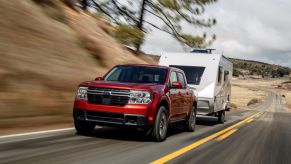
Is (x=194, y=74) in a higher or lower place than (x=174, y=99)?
higher

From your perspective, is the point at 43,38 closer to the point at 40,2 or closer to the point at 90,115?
the point at 40,2

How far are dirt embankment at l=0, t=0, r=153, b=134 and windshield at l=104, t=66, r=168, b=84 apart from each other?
232 cm

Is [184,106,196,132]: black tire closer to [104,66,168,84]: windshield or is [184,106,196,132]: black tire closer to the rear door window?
the rear door window

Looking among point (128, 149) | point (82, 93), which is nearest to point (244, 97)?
point (82, 93)

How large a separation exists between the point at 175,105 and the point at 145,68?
3.85 feet

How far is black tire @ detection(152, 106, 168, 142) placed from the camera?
10.1 m

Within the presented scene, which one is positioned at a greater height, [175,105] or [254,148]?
[175,105]

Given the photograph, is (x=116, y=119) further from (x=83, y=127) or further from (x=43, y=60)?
(x=43, y=60)

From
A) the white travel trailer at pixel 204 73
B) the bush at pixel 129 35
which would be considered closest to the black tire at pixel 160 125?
the white travel trailer at pixel 204 73

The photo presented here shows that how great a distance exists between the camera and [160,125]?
10.4m

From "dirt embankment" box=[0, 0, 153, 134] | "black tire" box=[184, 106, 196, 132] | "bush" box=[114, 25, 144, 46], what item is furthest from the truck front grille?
"bush" box=[114, 25, 144, 46]

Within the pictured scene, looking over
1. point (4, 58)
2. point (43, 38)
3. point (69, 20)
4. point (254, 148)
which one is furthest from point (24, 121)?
point (69, 20)

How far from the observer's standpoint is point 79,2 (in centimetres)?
2906

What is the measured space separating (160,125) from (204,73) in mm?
7030
